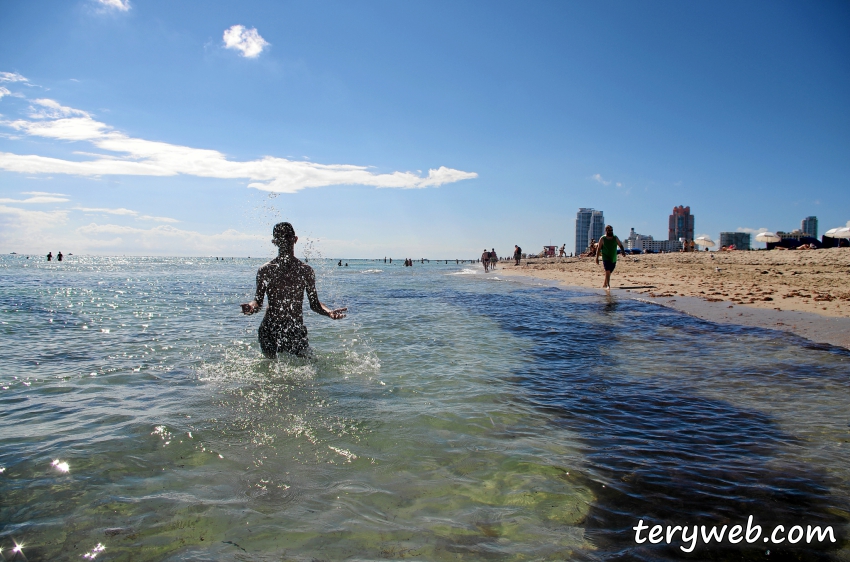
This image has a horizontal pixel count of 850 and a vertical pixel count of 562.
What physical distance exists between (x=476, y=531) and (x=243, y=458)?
6.92 ft

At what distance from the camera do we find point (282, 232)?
6512mm

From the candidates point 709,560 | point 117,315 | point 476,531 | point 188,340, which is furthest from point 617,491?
point 117,315

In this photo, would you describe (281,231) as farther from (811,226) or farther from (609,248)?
(811,226)

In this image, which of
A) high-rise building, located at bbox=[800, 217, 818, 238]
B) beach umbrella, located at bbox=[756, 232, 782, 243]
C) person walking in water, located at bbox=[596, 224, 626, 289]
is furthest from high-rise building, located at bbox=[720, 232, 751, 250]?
person walking in water, located at bbox=[596, 224, 626, 289]

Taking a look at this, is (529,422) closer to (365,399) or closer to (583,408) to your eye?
(583,408)

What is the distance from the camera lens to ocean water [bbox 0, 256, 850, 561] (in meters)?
2.59

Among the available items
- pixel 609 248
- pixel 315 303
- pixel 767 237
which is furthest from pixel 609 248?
pixel 767 237

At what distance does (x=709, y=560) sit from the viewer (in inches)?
93.4

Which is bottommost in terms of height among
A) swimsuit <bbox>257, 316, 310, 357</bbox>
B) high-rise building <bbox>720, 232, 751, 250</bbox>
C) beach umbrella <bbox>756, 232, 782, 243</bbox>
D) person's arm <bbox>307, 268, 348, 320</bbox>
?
swimsuit <bbox>257, 316, 310, 357</bbox>

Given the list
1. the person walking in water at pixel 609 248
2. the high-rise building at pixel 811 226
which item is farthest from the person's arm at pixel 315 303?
the high-rise building at pixel 811 226

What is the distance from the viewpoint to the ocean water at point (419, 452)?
2594mm

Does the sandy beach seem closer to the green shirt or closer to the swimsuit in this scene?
the green shirt

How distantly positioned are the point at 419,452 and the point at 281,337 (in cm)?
387

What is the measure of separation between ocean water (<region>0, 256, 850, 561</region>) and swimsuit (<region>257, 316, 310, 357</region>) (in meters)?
0.26
